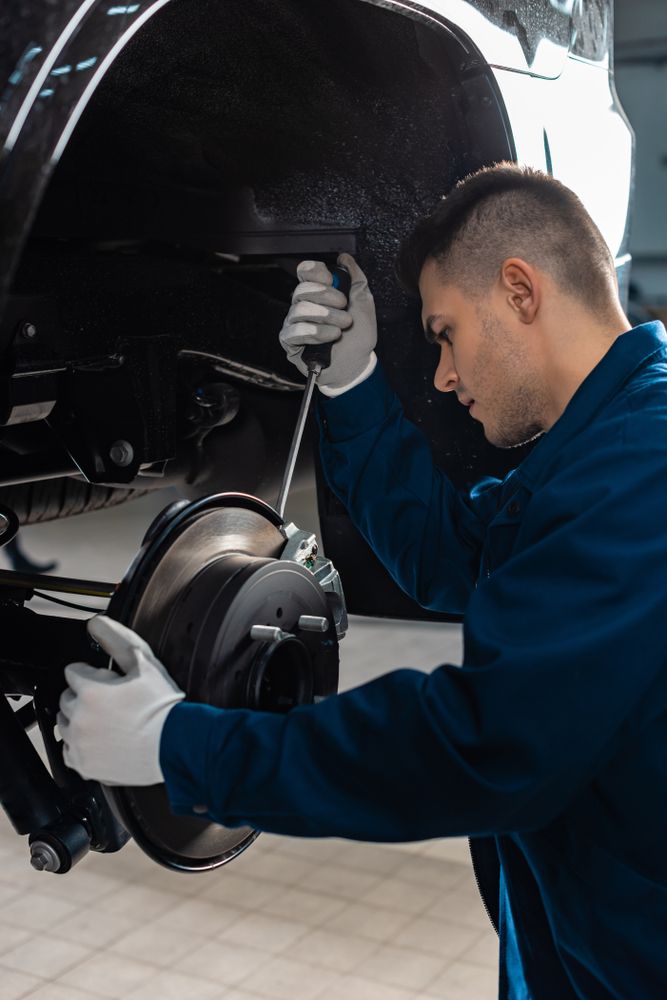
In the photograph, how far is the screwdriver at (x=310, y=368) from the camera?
122cm

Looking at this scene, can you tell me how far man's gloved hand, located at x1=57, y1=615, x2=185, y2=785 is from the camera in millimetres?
859

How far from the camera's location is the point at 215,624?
0.96 metres

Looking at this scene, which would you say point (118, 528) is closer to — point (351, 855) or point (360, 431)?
point (351, 855)

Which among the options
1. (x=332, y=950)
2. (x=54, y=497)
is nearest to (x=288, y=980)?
(x=332, y=950)

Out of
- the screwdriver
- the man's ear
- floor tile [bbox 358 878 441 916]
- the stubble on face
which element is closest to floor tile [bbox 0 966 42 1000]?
floor tile [bbox 358 878 441 916]

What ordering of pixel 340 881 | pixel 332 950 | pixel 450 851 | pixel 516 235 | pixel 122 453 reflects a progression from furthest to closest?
pixel 450 851
pixel 340 881
pixel 332 950
pixel 122 453
pixel 516 235

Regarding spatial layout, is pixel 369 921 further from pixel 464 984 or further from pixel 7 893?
pixel 7 893

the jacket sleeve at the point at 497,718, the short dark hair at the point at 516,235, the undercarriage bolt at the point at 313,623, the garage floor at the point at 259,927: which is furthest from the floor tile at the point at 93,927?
the short dark hair at the point at 516,235

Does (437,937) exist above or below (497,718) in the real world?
below

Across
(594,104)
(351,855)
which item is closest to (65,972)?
(351,855)

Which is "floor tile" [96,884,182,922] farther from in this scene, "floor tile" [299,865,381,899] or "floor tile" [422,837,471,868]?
"floor tile" [422,837,471,868]

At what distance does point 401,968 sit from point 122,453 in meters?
0.97

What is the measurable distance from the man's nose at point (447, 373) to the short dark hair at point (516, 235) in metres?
0.07

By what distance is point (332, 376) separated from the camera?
1297mm
